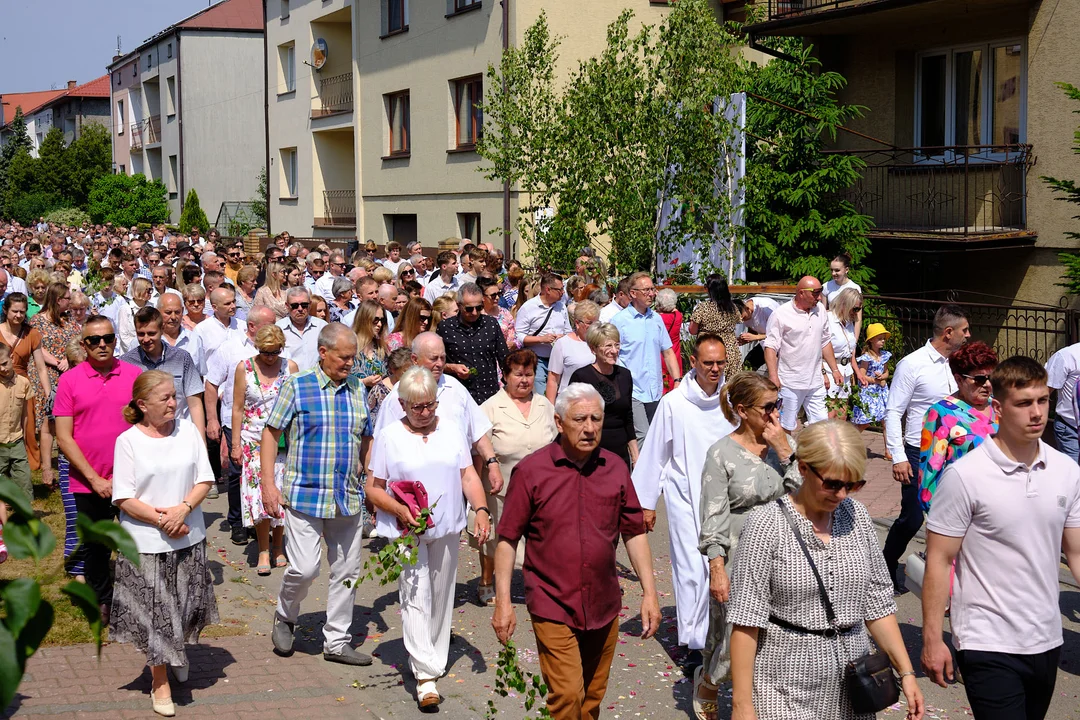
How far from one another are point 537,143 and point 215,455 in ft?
22.6

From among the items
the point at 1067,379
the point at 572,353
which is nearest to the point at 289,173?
the point at 572,353

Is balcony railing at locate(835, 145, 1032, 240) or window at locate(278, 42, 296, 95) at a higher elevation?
window at locate(278, 42, 296, 95)

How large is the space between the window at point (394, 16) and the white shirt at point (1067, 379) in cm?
2209

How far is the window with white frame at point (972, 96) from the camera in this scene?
17391mm

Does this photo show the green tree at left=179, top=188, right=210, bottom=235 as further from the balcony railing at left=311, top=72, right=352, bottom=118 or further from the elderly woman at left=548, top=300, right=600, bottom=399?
the elderly woman at left=548, top=300, right=600, bottom=399

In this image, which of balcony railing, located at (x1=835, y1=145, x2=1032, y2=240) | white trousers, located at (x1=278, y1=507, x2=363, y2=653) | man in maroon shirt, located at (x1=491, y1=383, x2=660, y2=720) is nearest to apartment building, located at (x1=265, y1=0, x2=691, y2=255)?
balcony railing, located at (x1=835, y1=145, x2=1032, y2=240)

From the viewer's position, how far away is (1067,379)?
26.8 feet

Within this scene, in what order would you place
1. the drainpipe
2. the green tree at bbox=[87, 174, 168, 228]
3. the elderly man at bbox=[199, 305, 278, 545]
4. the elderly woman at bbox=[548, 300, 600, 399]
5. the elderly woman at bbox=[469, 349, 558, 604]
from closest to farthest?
the elderly woman at bbox=[469, 349, 558, 604] < the elderly man at bbox=[199, 305, 278, 545] < the elderly woman at bbox=[548, 300, 600, 399] < the drainpipe < the green tree at bbox=[87, 174, 168, 228]

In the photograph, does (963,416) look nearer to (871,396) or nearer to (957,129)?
(871,396)

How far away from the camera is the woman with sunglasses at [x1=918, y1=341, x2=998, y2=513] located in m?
6.11

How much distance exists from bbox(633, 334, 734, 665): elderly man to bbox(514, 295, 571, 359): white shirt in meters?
5.70

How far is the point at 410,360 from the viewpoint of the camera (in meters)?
8.26

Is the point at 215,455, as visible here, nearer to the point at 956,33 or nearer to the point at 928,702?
the point at 928,702

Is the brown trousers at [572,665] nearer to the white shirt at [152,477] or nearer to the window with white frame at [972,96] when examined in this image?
the white shirt at [152,477]
